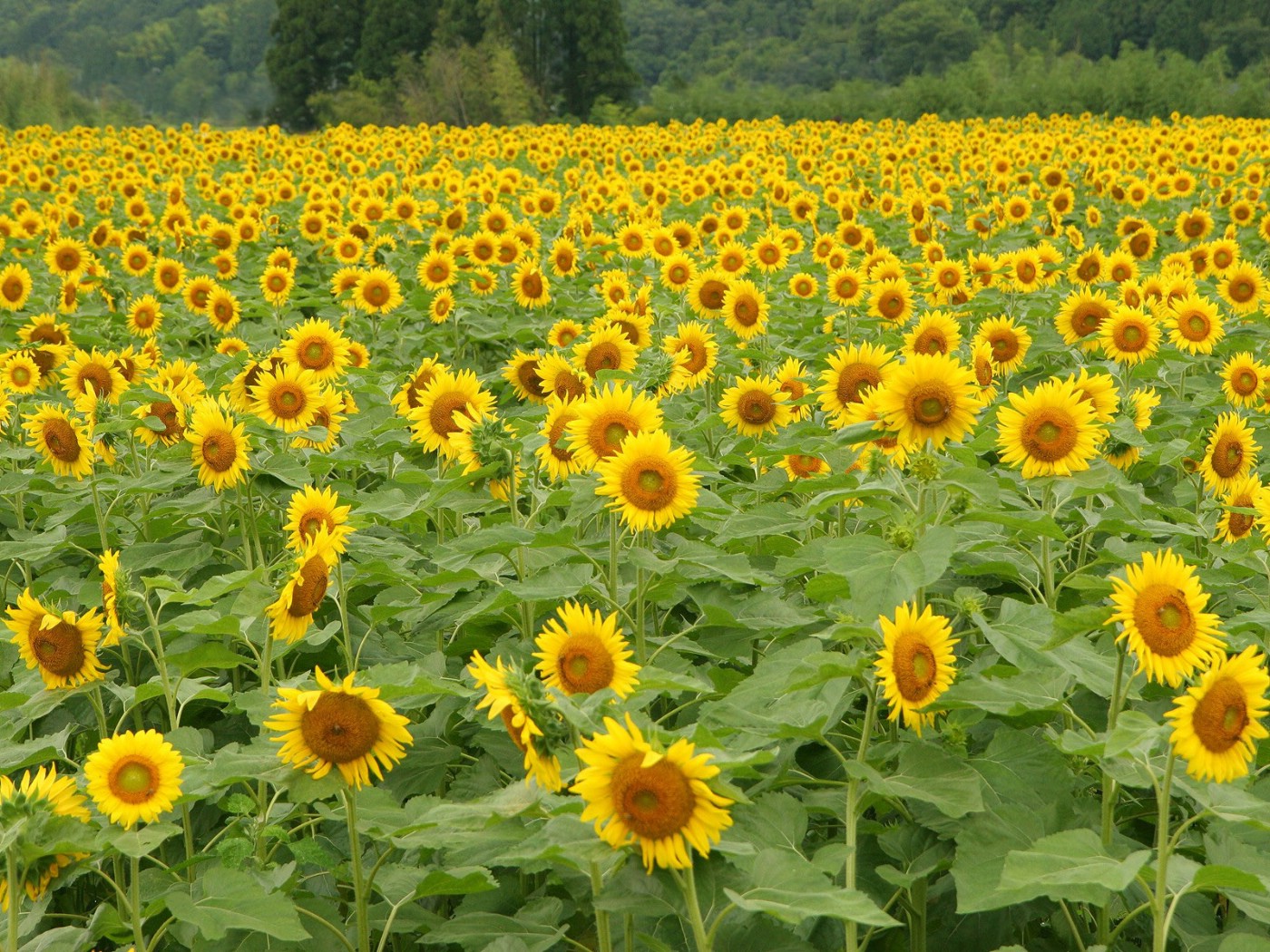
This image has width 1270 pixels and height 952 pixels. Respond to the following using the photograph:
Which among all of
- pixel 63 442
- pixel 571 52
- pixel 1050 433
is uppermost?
pixel 1050 433

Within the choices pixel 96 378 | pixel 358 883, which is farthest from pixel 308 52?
pixel 358 883

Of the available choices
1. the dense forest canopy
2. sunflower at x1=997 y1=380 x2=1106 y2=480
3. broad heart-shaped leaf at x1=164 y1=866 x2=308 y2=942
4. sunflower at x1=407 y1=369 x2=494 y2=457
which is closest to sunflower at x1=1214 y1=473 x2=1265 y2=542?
sunflower at x1=997 y1=380 x2=1106 y2=480

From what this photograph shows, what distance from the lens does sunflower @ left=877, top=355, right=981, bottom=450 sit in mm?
2760

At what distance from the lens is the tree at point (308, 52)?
141 ft

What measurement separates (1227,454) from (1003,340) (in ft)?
4.91

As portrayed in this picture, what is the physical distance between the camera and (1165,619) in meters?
2.19

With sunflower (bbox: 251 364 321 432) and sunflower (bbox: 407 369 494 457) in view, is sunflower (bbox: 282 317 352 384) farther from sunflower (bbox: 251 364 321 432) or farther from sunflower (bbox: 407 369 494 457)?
sunflower (bbox: 407 369 494 457)

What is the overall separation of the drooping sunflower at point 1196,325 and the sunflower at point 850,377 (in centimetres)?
234

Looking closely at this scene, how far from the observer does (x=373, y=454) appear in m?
4.90

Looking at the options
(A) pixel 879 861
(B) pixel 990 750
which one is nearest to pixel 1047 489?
(B) pixel 990 750

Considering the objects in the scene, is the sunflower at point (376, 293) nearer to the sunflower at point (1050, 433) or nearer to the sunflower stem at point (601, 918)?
the sunflower at point (1050, 433)

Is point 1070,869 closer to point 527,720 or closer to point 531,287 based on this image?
point 527,720

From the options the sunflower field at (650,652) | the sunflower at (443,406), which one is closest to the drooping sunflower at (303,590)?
the sunflower field at (650,652)

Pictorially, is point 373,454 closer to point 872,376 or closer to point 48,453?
point 48,453
